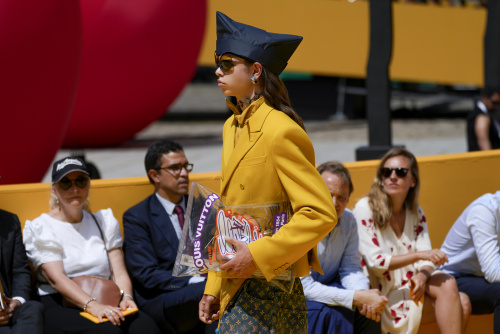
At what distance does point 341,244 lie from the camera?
454 cm

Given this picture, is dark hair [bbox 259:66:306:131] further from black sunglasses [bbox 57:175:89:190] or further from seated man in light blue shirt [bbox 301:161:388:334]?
black sunglasses [bbox 57:175:89:190]

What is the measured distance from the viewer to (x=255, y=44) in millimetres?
2689

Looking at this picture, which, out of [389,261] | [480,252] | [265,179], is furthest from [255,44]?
[480,252]

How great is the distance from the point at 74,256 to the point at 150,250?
446 mm

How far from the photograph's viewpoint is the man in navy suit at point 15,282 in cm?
392

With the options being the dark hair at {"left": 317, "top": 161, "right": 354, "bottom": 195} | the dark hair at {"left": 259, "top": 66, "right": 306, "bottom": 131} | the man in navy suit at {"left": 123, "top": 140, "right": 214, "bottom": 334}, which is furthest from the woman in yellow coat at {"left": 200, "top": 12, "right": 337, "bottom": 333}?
the dark hair at {"left": 317, "top": 161, "right": 354, "bottom": 195}

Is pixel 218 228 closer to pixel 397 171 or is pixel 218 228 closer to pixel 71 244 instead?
pixel 71 244

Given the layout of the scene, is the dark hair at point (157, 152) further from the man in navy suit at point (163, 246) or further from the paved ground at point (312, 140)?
the paved ground at point (312, 140)

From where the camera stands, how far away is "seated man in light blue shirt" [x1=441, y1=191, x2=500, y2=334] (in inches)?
187

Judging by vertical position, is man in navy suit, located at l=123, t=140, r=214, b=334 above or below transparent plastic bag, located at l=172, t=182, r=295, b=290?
below

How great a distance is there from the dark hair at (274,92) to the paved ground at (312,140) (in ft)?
24.4

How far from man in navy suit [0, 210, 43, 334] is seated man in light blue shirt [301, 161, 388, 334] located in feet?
5.01

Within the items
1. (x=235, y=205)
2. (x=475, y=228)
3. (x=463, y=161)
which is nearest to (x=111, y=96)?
(x=463, y=161)

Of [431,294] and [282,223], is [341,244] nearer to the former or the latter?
[431,294]
